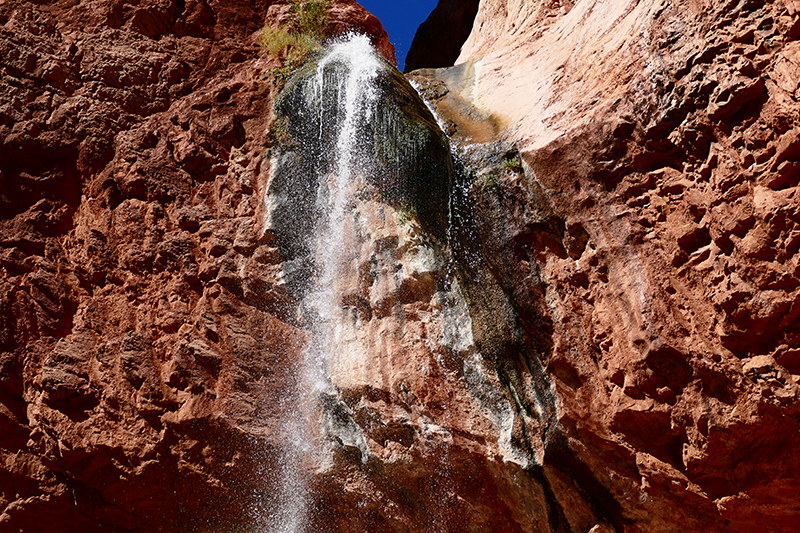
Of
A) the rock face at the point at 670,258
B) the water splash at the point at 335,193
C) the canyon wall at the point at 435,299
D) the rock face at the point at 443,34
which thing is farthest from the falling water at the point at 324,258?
the rock face at the point at 443,34

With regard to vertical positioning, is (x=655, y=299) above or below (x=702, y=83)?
below

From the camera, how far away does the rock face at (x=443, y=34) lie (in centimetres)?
1426

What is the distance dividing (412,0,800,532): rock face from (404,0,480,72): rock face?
9001 millimetres

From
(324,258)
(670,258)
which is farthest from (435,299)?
(670,258)

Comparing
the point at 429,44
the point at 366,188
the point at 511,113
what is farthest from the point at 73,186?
the point at 429,44

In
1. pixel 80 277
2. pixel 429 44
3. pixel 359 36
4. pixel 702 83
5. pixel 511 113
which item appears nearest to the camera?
pixel 702 83

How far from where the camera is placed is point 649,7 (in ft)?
16.9

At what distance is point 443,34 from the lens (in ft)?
49.8

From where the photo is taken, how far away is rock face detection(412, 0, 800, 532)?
12.9ft

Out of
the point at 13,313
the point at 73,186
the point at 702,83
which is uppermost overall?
the point at 73,186

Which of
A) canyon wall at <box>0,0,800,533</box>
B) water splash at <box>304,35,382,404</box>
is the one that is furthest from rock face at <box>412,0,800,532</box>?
water splash at <box>304,35,382,404</box>

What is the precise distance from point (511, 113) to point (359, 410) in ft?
12.3

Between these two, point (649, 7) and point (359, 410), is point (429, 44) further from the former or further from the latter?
point (359, 410)

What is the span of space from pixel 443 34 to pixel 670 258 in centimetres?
1233
